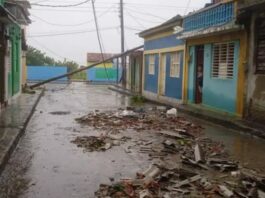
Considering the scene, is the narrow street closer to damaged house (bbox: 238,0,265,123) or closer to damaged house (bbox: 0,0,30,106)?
damaged house (bbox: 238,0,265,123)

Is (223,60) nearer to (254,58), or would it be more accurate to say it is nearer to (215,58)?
(215,58)

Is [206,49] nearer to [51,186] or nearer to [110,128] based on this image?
[110,128]

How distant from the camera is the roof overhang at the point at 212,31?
16.4 meters

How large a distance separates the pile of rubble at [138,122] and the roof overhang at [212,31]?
3608 mm

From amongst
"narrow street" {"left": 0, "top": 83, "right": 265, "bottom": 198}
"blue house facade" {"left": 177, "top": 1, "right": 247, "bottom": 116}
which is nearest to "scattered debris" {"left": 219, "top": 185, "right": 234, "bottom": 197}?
"narrow street" {"left": 0, "top": 83, "right": 265, "bottom": 198}

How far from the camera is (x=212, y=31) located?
18000 millimetres

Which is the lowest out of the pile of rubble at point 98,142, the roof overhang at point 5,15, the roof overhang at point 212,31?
the pile of rubble at point 98,142

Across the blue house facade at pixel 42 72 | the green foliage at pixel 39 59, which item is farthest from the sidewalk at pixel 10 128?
the green foliage at pixel 39 59

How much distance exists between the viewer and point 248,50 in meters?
16.2

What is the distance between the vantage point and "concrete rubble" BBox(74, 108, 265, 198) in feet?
23.0

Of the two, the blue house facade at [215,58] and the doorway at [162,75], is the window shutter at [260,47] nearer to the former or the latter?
the blue house facade at [215,58]

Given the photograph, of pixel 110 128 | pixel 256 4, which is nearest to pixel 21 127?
pixel 110 128

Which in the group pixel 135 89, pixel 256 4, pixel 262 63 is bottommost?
pixel 135 89

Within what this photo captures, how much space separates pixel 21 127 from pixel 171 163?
540 centimetres
